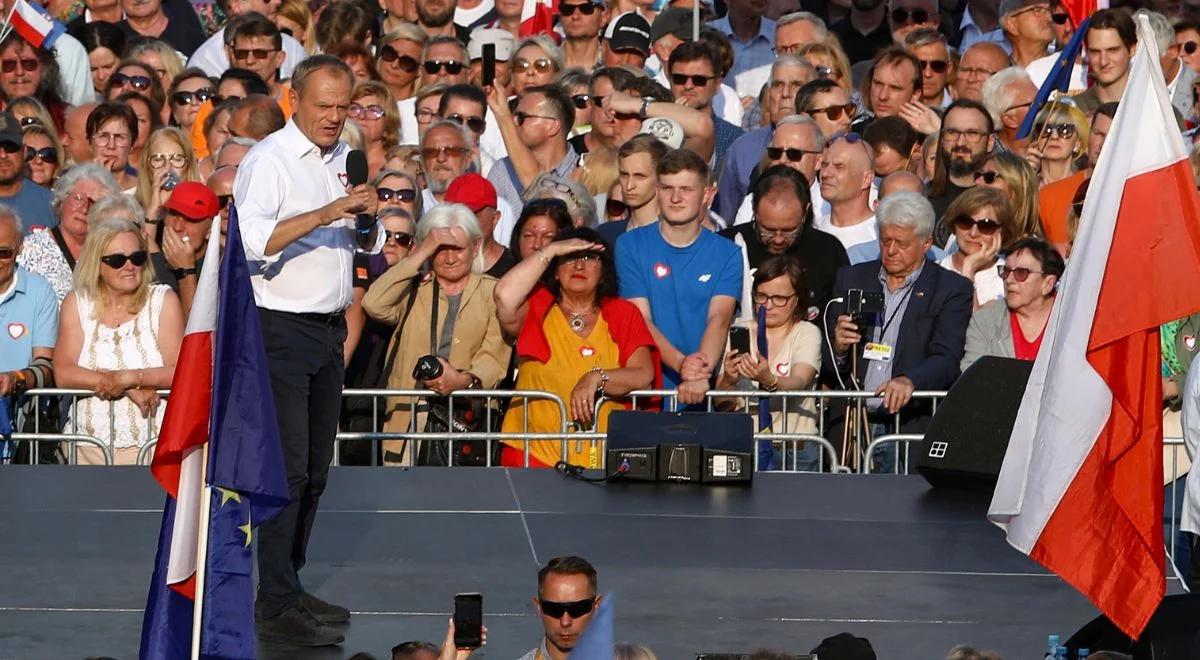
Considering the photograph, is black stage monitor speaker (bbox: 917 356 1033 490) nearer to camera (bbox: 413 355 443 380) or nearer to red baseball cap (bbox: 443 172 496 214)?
camera (bbox: 413 355 443 380)

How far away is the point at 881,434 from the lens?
38.5 ft

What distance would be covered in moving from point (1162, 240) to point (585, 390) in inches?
179

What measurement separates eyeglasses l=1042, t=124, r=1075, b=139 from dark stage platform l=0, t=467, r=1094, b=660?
2.68 metres

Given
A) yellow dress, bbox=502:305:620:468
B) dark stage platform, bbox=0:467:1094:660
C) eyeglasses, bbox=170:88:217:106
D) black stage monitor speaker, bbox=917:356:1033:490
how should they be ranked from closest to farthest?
dark stage platform, bbox=0:467:1094:660, black stage monitor speaker, bbox=917:356:1033:490, yellow dress, bbox=502:305:620:468, eyeglasses, bbox=170:88:217:106

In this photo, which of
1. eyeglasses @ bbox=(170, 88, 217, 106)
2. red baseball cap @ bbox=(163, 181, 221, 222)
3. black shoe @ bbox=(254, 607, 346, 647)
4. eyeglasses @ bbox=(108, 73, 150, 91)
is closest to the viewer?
black shoe @ bbox=(254, 607, 346, 647)

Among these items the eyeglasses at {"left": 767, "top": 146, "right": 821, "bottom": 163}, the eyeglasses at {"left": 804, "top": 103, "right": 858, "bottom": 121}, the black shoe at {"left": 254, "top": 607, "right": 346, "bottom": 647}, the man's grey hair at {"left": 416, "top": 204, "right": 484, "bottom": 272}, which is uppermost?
the eyeglasses at {"left": 804, "top": 103, "right": 858, "bottom": 121}

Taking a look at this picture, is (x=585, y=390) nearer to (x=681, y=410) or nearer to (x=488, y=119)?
(x=681, y=410)

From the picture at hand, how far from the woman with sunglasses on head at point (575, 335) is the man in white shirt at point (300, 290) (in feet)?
9.24

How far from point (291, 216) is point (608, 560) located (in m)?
2.28

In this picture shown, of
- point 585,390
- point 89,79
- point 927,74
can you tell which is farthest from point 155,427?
point 927,74

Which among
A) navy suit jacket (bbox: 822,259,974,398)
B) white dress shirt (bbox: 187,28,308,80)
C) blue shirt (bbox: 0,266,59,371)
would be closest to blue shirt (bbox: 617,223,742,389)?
navy suit jacket (bbox: 822,259,974,398)

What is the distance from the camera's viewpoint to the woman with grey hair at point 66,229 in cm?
1200

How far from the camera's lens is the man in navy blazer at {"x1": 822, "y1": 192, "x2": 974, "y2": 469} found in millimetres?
11477

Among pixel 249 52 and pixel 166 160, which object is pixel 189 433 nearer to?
pixel 166 160
